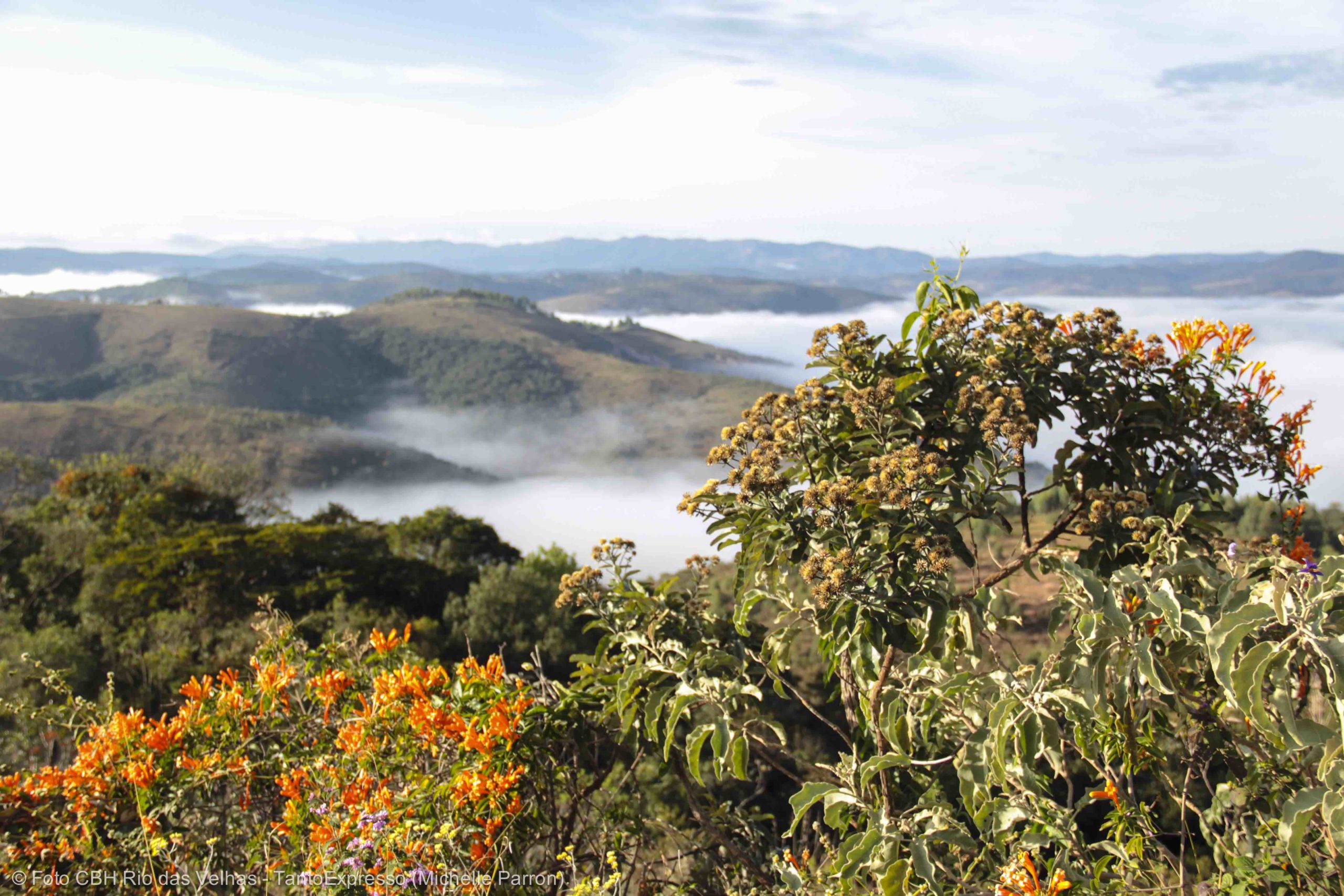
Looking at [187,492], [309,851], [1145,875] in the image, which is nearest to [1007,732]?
[1145,875]

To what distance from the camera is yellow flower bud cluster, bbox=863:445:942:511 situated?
2.23 meters

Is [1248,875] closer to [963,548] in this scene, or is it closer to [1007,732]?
[1007,732]

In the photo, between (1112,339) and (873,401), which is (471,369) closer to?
(1112,339)

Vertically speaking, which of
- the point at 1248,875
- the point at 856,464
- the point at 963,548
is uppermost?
the point at 856,464

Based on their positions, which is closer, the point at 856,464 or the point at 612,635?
the point at 856,464

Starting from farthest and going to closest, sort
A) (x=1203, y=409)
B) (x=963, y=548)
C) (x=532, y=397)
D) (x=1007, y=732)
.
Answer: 1. (x=532, y=397)
2. (x=1203, y=409)
3. (x=963, y=548)
4. (x=1007, y=732)

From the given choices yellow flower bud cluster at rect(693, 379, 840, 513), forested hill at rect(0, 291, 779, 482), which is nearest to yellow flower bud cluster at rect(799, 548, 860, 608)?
yellow flower bud cluster at rect(693, 379, 840, 513)

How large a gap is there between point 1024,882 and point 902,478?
3.18ft

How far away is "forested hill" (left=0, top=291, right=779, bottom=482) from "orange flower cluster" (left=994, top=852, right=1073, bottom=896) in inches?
3532

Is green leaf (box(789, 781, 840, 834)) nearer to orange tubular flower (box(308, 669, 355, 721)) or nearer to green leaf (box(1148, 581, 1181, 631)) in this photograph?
green leaf (box(1148, 581, 1181, 631))

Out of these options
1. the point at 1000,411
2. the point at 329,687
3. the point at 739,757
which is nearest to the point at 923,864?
the point at 739,757

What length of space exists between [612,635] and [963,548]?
1.12 meters

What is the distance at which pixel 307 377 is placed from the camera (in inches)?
5536

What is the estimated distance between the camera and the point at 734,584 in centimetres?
283
